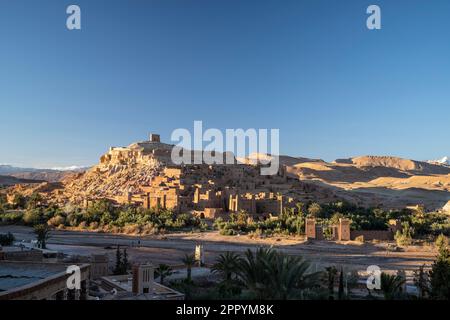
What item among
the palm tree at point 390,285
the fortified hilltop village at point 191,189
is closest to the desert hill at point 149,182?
the fortified hilltop village at point 191,189

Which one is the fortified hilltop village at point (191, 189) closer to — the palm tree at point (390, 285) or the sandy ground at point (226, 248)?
the sandy ground at point (226, 248)

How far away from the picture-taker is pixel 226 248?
30250mm

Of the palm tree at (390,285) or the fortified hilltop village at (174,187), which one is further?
the fortified hilltop village at (174,187)

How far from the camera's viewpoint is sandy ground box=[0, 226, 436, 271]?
1022 inches

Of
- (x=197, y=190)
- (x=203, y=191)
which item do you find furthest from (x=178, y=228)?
(x=203, y=191)

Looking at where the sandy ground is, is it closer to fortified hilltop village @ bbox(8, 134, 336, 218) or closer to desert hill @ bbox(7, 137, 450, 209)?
fortified hilltop village @ bbox(8, 134, 336, 218)

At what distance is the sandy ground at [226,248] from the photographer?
2597cm

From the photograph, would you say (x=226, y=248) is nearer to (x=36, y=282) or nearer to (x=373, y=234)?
(x=373, y=234)

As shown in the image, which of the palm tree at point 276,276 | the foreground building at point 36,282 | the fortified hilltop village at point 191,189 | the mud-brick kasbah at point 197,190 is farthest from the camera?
the fortified hilltop village at point 191,189
